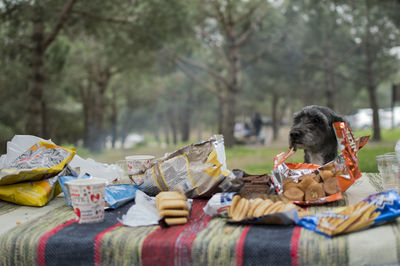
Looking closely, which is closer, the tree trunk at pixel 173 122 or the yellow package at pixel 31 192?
the yellow package at pixel 31 192

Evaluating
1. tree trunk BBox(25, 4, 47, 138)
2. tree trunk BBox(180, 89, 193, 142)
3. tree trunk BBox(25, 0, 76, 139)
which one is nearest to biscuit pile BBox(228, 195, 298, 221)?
tree trunk BBox(25, 0, 76, 139)

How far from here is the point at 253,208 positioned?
1.89 meters

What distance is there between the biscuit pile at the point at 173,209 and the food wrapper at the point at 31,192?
3.04 ft

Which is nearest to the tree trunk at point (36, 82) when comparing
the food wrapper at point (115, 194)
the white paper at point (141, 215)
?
the food wrapper at point (115, 194)

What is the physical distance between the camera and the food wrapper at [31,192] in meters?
2.44

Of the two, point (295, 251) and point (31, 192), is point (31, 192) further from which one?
point (295, 251)

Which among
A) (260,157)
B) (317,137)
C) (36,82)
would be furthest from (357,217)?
(36,82)

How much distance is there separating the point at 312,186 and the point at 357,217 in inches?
21.2

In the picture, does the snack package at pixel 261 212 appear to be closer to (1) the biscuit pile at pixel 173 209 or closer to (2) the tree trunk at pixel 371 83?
(1) the biscuit pile at pixel 173 209

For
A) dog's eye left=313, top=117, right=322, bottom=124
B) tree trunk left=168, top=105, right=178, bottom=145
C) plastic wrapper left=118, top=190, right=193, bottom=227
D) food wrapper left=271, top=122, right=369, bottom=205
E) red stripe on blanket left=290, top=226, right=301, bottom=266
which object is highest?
dog's eye left=313, top=117, right=322, bottom=124

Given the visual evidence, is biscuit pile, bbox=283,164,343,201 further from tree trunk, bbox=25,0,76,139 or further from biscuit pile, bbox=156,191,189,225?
tree trunk, bbox=25,0,76,139

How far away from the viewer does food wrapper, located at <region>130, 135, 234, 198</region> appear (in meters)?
2.38

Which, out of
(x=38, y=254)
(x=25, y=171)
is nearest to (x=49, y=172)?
(x=25, y=171)

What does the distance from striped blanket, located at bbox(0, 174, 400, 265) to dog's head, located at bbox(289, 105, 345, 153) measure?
150 cm
